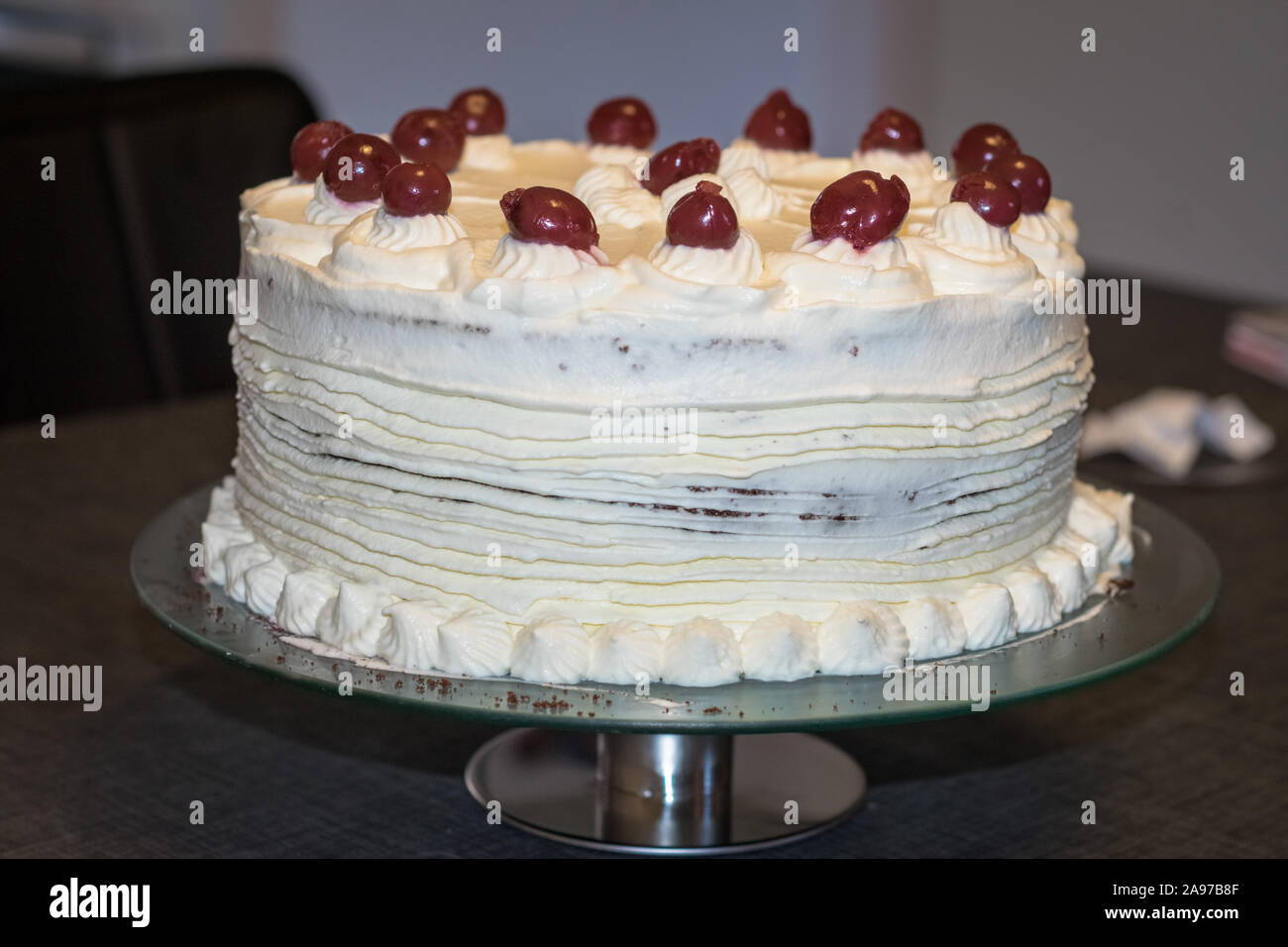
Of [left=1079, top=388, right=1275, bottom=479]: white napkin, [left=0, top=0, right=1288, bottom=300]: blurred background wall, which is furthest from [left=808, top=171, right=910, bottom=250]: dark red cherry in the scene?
[left=0, top=0, right=1288, bottom=300]: blurred background wall

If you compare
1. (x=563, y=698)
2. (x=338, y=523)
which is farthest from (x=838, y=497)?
(x=338, y=523)

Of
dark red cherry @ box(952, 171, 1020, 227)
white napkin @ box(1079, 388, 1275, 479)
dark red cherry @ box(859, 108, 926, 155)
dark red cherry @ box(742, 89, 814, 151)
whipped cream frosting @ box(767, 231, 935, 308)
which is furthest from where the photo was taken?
white napkin @ box(1079, 388, 1275, 479)

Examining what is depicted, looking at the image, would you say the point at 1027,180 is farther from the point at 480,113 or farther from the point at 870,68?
the point at 870,68

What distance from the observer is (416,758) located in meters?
1.90

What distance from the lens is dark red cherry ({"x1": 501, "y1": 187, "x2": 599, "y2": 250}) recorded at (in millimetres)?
1504

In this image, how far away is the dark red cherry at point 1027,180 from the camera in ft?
5.91

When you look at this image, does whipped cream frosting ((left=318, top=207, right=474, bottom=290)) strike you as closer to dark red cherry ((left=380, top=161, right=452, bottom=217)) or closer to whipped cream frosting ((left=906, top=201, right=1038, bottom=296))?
dark red cherry ((left=380, top=161, right=452, bottom=217))

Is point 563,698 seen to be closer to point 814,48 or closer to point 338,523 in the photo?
point 338,523

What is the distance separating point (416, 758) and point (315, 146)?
721mm

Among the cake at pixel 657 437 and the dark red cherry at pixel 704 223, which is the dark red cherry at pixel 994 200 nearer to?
the cake at pixel 657 437

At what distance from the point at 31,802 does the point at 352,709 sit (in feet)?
1.35

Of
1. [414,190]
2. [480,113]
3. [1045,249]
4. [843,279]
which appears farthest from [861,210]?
[480,113]

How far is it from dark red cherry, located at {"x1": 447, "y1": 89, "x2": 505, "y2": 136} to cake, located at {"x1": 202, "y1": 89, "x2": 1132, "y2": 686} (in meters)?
0.53

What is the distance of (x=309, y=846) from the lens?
5.52 feet
